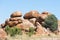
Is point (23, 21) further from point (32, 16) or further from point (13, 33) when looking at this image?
point (13, 33)

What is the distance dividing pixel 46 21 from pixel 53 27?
2.07m

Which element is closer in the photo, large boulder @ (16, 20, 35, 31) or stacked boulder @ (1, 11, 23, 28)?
large boulder @ (16, 20, 35, 31)

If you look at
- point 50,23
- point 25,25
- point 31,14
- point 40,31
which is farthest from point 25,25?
point 50,23

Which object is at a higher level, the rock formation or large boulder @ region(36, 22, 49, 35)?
the rock formation

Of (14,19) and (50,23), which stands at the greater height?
(14,19)

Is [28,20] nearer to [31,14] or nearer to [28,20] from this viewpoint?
[28,20]

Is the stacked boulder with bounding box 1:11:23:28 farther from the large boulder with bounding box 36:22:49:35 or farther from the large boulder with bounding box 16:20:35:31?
the large boulder with bounding box 36:22:49:35

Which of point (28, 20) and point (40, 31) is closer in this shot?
point (40, 31)

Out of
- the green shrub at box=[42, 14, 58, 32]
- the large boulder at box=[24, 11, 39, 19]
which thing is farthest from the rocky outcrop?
the green shrub at box=[42, 14, 58, 32]

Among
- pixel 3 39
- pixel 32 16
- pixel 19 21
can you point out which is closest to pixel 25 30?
pixel 19 21

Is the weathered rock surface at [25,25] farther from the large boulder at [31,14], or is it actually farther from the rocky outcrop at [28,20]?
the large boulder at [31,14]

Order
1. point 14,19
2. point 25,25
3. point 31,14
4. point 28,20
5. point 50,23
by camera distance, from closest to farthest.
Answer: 1. point 25,25
2. point 14,19
3. point 50,23
4. point 28,20
5. point 31,14

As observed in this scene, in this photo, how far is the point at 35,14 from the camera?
4775cm

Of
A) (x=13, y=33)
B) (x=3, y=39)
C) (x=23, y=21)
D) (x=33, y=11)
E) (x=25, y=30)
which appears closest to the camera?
(x=3, y=39)
